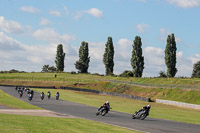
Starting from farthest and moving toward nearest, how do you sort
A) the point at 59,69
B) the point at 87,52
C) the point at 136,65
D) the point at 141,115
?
the point at 59,69 → the point at 87,52 → the point at 136,65 → the point at 141,115

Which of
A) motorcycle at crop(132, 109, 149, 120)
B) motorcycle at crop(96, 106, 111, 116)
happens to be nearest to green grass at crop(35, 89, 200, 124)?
motorcycle at crop(132, 109, 149, 120)

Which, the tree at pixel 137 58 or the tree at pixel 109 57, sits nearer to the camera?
the tree at pixel 137 58

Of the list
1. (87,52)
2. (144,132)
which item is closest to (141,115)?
(144,132)

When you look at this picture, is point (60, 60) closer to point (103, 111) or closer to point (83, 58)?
point (83, 58)

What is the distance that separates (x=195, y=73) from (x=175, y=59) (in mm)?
37958

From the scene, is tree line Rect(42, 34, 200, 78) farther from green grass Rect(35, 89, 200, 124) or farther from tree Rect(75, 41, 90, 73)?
green grass Rect(35, 89, 200, 124)

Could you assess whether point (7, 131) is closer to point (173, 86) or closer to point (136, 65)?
point (173, 86)

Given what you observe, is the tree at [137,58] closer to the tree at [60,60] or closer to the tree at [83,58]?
the tree at [83,58]

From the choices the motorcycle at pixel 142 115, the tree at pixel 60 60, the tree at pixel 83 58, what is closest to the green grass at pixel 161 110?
the motorcycle at pixel 142 115

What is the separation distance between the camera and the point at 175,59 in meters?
103

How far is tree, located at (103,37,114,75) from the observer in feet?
420

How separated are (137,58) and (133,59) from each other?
1361 mm

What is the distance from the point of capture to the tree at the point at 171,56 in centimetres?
10231

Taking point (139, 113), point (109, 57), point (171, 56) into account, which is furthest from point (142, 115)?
point (109, 57)
